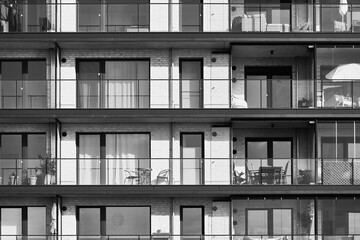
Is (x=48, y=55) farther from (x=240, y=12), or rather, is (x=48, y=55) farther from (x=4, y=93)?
(x=240, y=12)

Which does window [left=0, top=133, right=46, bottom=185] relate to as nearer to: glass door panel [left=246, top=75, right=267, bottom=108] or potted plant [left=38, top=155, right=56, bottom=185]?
potted plant [left=38, top=155, right=56, bottom=185]

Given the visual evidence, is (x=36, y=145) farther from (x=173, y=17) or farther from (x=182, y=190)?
(x=173, y=17)

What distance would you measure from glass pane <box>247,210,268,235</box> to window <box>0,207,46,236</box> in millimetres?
6871

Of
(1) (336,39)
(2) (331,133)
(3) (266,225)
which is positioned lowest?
(3) (266,225)

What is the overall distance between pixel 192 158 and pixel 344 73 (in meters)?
5.76

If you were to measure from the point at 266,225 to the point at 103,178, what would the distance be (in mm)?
5624

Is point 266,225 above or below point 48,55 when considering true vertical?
below

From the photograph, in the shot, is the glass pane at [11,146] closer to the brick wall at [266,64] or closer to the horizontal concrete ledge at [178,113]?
the horizontal concrete ledge at [178,113]

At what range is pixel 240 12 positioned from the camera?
48.6 metres

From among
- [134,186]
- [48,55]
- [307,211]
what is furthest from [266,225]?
[48,55]

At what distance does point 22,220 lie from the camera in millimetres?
48344

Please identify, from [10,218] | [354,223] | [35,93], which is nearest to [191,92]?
[35,93]

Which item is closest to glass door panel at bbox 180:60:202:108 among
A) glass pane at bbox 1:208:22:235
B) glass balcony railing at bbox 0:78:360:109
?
glass balcony railing at bbox 0:78:360:109

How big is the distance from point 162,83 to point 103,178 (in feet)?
12.3
